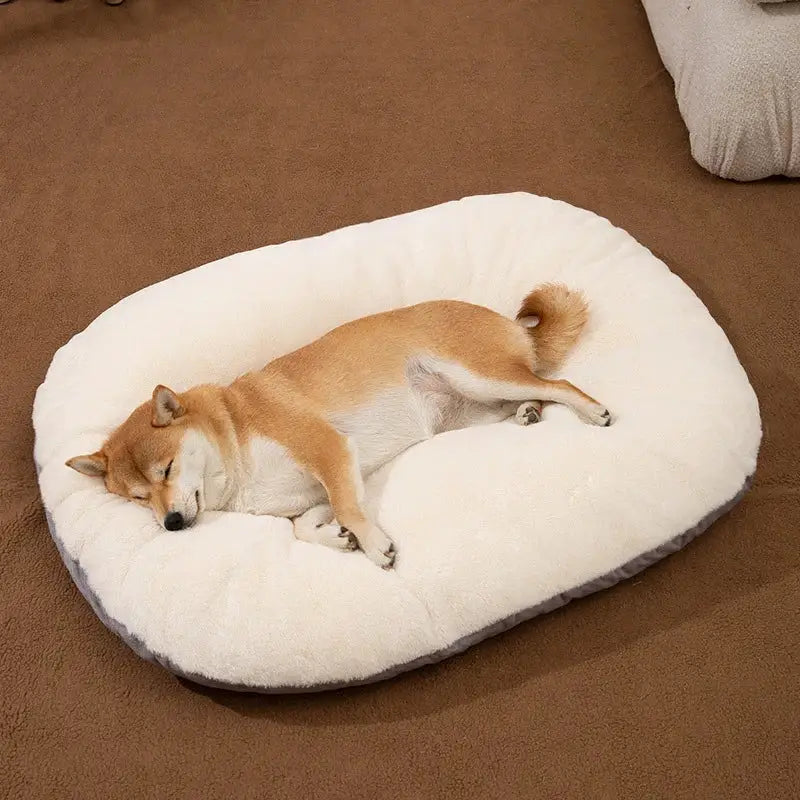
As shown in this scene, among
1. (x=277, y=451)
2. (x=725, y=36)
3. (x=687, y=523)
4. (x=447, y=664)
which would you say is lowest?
(x=447, y=664)

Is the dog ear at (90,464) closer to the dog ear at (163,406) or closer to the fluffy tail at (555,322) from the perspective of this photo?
the dog ear at (163,406)

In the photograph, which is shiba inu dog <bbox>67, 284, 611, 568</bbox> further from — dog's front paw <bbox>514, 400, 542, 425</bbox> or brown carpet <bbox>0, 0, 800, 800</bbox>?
brown carpet <bbox>0, 0, 800, 800</bbox>

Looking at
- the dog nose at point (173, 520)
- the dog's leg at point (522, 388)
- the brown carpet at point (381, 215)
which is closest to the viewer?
the brown carpet at point (381, 215)

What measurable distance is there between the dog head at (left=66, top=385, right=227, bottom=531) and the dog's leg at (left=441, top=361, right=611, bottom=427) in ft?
1.78

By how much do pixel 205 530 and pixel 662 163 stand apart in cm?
184

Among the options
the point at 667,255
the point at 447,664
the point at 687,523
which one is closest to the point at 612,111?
the point at 667,255

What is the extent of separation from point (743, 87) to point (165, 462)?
6.04 ft

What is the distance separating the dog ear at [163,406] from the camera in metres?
1.67

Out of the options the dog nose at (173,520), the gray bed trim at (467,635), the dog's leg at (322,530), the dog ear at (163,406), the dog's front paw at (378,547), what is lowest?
the gray bed trim at (467,635)

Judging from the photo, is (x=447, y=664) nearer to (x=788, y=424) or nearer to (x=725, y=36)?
Result: (x=788, y=424)

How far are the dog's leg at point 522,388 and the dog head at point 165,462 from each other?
1.78 ft

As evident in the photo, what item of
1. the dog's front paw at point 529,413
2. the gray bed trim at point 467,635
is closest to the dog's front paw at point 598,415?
the dog's front paw at point 529,413

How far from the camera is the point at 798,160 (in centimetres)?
243

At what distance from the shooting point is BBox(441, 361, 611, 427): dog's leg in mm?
1773
